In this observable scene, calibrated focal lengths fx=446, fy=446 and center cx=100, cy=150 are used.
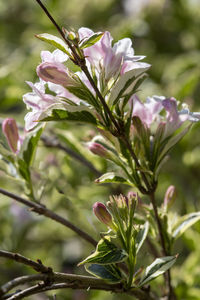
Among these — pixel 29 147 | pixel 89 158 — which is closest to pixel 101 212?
pixel 29 147

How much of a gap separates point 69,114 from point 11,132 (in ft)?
0.69

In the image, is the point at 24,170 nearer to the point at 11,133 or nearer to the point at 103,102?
the point at 11,133

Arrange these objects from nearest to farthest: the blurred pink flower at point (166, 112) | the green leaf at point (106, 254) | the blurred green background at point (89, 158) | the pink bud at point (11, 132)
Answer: the green leaf at point (106, 254)
the blurred pink flower at point (166, 112)
the pink bud at point (11, 132)
the blurred green background at point (89, 158)

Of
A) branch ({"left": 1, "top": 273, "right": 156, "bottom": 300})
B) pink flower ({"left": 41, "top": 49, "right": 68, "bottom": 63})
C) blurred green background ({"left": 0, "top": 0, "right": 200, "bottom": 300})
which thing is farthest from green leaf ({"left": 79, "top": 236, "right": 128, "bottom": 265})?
pink flower ({"left": 41, "top": 49, "right": 68, "bottom": 63})

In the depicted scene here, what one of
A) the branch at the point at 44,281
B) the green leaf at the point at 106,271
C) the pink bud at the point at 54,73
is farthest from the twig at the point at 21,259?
the pink bud at the point at 54,73

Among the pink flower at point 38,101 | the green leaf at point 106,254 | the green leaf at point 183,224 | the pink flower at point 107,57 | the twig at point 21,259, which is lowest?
the twig at point 21,259

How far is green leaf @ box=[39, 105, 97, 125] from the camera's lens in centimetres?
63

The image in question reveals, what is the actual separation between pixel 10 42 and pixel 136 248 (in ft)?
6.14

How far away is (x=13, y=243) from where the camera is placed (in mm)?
1302

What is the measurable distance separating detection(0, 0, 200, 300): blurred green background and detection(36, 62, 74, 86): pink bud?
261mm

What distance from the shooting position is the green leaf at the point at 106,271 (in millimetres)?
620

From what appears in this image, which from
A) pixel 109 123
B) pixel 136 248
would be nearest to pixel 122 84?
pixel 109 123

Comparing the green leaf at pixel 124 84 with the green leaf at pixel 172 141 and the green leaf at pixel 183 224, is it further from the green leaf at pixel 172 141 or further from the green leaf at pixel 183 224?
the green leaf at pixel 183 224

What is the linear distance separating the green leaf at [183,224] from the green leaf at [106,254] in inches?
7.2
